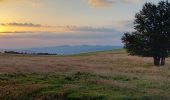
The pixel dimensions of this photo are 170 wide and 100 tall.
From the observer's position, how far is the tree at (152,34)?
248 ft

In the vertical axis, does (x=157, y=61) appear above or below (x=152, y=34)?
below

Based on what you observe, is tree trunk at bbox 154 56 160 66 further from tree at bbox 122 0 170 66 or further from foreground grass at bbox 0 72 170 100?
foreground grass at bbox 0 72 170 100

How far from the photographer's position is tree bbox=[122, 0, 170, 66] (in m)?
75.7

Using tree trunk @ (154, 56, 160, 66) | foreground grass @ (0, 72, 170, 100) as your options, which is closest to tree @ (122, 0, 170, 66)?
tree trunk @ (154, 56, 160, 66)

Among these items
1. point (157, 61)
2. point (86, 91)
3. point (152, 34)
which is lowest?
point (86, 91)

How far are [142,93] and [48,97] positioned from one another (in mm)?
6053

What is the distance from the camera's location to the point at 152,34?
248 ft

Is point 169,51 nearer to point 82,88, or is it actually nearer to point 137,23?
point 137,23

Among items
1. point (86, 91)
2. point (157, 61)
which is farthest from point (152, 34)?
point (86, 91)

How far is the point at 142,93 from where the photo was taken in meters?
27.5

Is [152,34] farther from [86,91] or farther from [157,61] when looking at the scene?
[86,91]

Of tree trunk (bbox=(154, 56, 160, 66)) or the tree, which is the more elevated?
the tree

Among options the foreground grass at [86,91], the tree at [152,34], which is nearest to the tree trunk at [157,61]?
the tree at [152,34]

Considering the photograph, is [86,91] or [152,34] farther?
[152,34]
